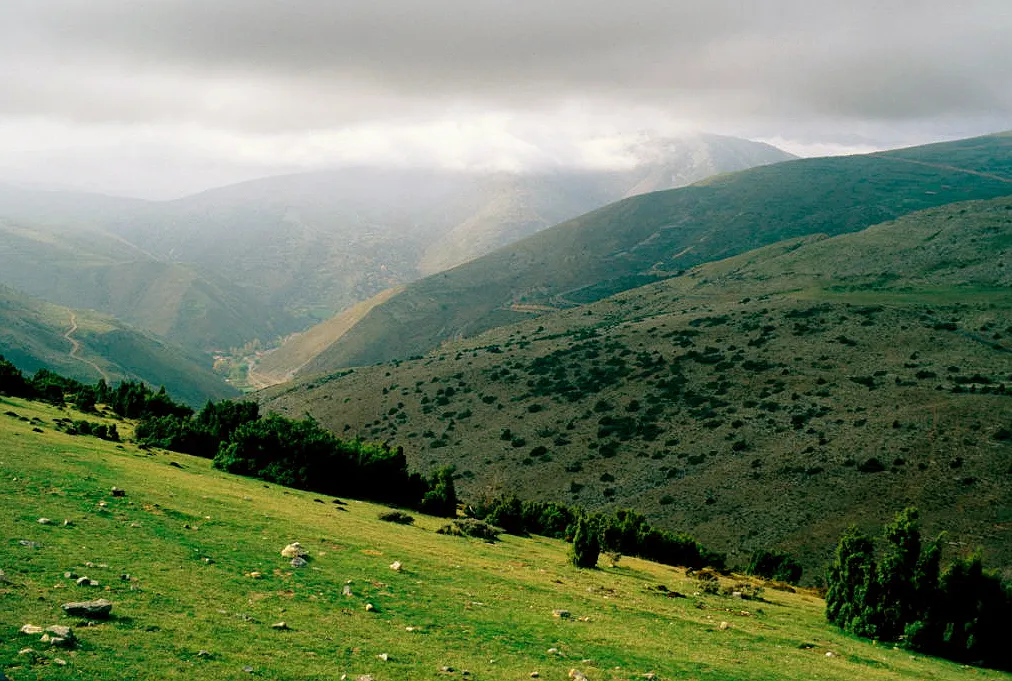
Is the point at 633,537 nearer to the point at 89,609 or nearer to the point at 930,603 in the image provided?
the point at 930,603

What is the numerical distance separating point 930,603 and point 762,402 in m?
54.5

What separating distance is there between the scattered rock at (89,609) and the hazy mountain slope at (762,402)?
47.2m

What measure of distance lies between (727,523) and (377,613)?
154 feet

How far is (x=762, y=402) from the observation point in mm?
75688

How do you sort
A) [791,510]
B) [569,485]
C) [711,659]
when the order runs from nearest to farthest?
[711,659] → [791,510] → [569,485]

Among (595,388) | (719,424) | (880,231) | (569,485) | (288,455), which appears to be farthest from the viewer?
(880,231)

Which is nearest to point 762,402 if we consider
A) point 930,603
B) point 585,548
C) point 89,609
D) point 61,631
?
point 585,548

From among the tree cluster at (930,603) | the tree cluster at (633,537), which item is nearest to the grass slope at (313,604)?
the tree cluster at (930,603)

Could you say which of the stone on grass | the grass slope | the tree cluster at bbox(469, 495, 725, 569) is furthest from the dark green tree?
the stone on grass

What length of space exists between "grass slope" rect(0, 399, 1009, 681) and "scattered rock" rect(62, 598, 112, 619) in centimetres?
17

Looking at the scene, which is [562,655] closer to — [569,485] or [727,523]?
[727,523]

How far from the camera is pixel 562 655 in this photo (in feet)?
48.1

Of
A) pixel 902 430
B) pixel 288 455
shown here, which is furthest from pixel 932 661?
pixel 902 430

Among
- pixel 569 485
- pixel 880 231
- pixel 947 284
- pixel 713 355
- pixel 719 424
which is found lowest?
pixel 569 485
